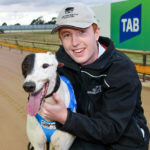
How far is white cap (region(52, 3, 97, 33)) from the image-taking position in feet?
4.66

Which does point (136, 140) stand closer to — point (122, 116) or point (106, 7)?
point (122, 116)

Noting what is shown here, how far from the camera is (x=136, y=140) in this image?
1.49 metres

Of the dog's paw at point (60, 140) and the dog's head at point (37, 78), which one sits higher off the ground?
the dog's head at point (37, 78)

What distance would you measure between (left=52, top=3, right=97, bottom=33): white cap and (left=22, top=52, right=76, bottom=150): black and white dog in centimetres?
29

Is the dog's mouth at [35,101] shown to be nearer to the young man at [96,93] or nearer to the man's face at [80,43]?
the young man at [96,93]

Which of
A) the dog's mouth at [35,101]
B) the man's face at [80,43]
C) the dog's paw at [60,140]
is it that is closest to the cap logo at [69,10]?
the man's face at [80,43]

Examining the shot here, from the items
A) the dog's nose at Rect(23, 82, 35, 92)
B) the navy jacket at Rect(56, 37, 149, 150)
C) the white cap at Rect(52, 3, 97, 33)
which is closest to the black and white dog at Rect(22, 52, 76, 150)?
the dog's nose at Rect(23, 82, 35, 92)

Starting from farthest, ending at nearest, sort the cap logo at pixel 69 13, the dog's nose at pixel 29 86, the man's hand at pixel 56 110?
the cap logo at pixel 69 13
the man's hand at pixel 56 110
the dog's nose at pixel 29 86

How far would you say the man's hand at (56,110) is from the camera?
52.1 inches

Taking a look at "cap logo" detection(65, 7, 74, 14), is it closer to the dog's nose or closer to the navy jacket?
the navy jacket

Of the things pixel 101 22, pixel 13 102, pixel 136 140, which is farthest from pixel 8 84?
pixel 136 140

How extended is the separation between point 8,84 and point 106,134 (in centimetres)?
362

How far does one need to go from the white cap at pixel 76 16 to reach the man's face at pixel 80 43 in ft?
0.20

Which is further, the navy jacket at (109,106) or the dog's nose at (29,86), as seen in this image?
the navy jacket at (109,106)
